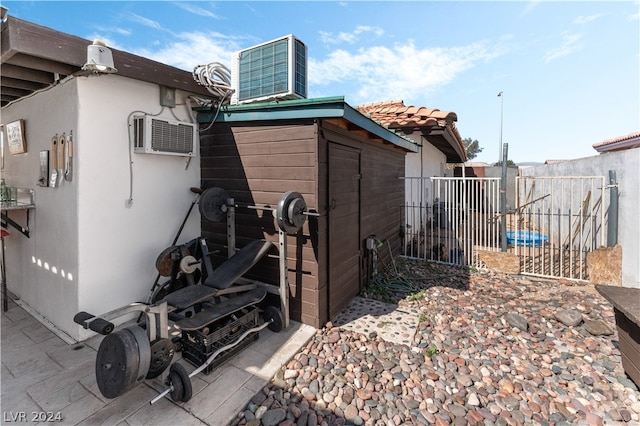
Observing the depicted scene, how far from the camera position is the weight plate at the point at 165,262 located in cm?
343

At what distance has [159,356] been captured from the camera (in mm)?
2246

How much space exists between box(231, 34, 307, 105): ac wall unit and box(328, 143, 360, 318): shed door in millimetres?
1482

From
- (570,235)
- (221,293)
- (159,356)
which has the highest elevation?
(570,235)

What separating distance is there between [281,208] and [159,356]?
5.40ft

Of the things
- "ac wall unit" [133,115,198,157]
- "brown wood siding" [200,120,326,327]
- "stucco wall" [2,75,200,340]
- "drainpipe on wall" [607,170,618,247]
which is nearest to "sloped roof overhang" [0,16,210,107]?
"stucco wall" [2,75,200,340]

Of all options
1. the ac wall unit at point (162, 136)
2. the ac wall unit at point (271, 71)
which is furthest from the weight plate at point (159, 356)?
the ac wall unit at point (271, 71)

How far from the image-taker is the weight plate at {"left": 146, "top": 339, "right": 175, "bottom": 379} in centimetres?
221

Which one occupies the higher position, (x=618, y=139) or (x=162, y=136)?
(x=618, y=139)

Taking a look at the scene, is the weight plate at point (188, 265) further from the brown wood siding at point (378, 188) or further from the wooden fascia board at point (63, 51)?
the wooden fascia board at point (63, 51)

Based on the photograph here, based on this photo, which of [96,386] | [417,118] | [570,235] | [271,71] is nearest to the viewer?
[96,386]

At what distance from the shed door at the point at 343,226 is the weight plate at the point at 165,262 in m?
1.98

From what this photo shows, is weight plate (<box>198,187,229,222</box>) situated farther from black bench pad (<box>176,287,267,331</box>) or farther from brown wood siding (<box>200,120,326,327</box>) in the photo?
black bench pad (<box>176,287,267,331</box>)

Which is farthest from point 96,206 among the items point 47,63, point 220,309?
point 220,309

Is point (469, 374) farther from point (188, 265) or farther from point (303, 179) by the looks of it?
point (188, 265)
